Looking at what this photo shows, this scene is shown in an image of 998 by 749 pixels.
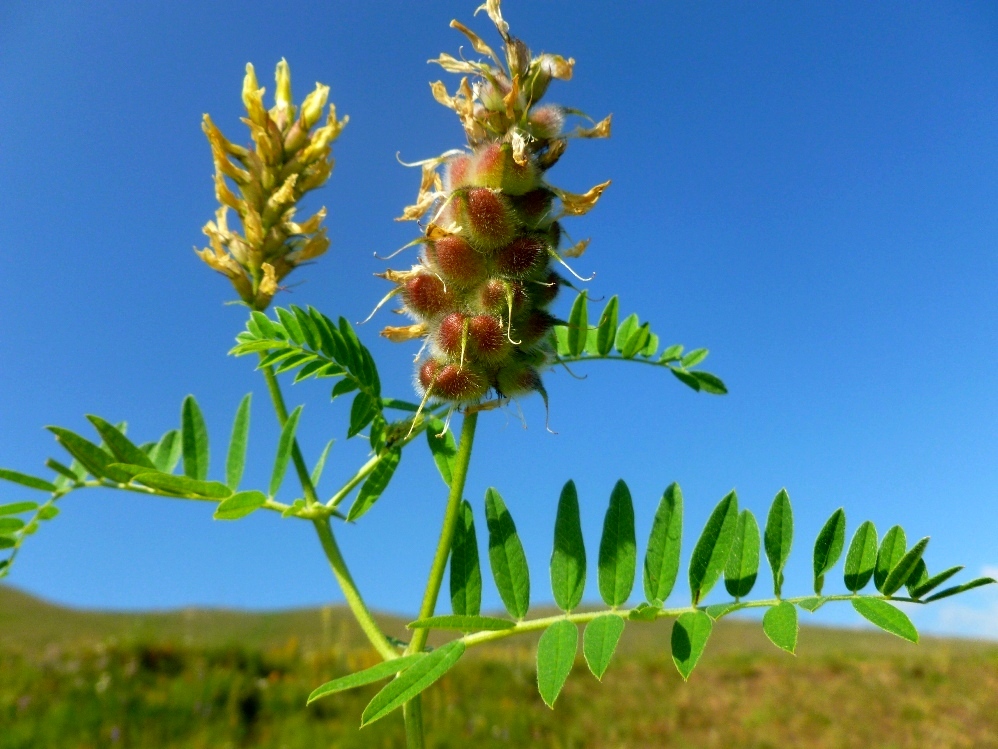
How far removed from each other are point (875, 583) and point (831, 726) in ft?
35.9

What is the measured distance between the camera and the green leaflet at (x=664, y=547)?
4.61ft

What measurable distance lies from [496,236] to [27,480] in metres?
1.43

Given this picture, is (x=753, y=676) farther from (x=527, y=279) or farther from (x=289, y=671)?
(x=527, y=279)

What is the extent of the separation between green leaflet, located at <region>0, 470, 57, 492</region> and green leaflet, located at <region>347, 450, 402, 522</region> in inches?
35.4

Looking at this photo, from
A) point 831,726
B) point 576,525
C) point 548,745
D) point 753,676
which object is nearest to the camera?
point 576,525

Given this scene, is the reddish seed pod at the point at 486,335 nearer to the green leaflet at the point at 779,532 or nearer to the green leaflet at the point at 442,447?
the green leaflet at the point at 442,447

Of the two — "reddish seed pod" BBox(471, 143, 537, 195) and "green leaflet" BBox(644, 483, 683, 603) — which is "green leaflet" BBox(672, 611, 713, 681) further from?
"reddish seed pod" BBox(471, 143, 537, 195)

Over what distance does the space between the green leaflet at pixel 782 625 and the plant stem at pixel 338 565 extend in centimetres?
70

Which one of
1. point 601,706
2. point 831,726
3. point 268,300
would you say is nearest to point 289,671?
point 601,706

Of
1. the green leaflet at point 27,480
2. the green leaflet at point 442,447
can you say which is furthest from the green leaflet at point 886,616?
the green leaflet at point 27,480

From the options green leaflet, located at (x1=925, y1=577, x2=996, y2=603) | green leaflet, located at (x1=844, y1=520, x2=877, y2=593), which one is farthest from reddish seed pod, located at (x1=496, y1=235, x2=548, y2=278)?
green leaflet, located at (x1=925, y1=577, x2=996, y2=603)

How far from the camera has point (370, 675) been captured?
117cm

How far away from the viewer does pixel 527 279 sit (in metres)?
1.36

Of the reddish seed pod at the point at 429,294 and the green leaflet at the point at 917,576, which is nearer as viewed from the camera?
the green leaflet at the point at 917,576
